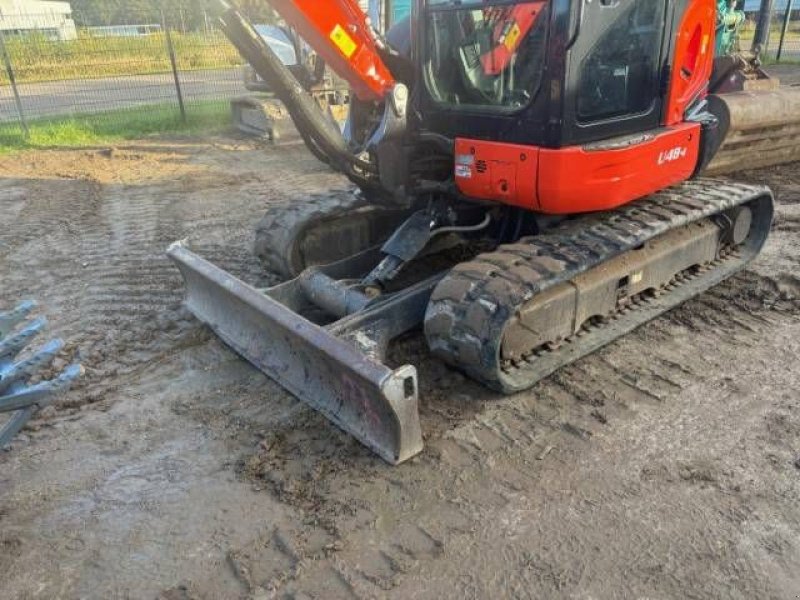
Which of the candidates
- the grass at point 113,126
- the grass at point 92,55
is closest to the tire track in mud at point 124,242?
the grass at point 113,126

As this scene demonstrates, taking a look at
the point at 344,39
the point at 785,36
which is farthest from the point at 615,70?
the point at 785,36

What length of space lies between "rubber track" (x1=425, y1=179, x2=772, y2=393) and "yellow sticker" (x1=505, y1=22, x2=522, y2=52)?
0.93 meters

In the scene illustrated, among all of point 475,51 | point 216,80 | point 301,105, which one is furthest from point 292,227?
point 216,80

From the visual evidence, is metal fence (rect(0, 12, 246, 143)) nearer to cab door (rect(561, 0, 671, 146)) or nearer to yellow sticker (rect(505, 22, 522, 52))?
yellow sticker (rect(505, 22, 522, 52))

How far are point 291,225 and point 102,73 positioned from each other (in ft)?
36.1

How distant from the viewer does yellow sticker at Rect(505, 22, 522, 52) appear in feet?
10.4

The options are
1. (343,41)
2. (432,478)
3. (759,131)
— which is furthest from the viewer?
(759,131)

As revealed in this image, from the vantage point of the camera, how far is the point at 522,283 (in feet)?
9.93

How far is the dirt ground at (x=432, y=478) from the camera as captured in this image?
229 centimetres

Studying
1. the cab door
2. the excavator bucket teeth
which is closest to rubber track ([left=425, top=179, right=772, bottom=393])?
the cab door

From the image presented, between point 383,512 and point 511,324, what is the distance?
1.08 m

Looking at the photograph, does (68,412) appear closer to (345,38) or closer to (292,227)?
(292,227)

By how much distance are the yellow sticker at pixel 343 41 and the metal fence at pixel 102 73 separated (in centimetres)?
924

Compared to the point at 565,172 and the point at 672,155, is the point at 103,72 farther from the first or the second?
the point at 565,172
